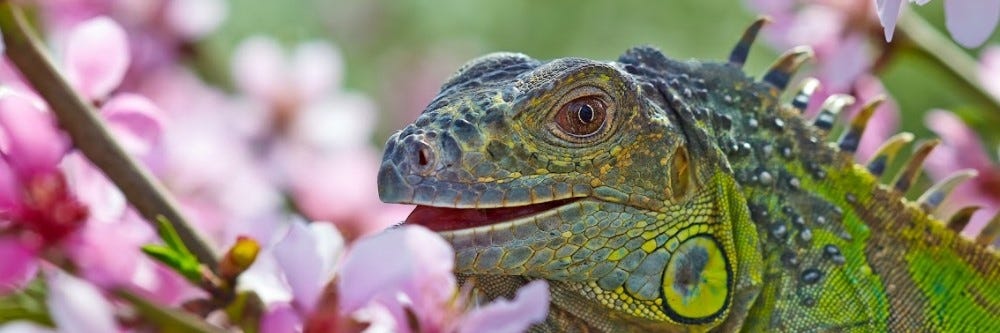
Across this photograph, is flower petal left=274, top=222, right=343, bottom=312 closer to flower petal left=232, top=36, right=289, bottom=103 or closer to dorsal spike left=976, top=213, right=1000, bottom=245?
dorsal spike left=976, top=213, right=1000, bottom=245

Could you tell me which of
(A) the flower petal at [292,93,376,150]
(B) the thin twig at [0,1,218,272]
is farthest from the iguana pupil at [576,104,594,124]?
(A) the flower petal at [292,93,376,150]

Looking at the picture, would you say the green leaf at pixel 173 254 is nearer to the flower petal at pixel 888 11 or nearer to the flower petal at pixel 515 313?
the flower petal at pixel 515 313

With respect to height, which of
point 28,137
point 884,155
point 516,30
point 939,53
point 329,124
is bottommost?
point 28,137

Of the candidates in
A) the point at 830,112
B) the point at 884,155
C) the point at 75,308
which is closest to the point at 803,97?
the point at 830,112

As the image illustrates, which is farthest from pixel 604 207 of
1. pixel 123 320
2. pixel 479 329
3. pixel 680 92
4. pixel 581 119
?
pixel 123 320

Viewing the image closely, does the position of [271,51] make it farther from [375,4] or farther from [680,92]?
[375,4]

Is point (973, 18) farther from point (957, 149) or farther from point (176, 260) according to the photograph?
point (957, 149)

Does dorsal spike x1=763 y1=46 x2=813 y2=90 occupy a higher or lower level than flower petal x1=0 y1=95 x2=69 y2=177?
higher
